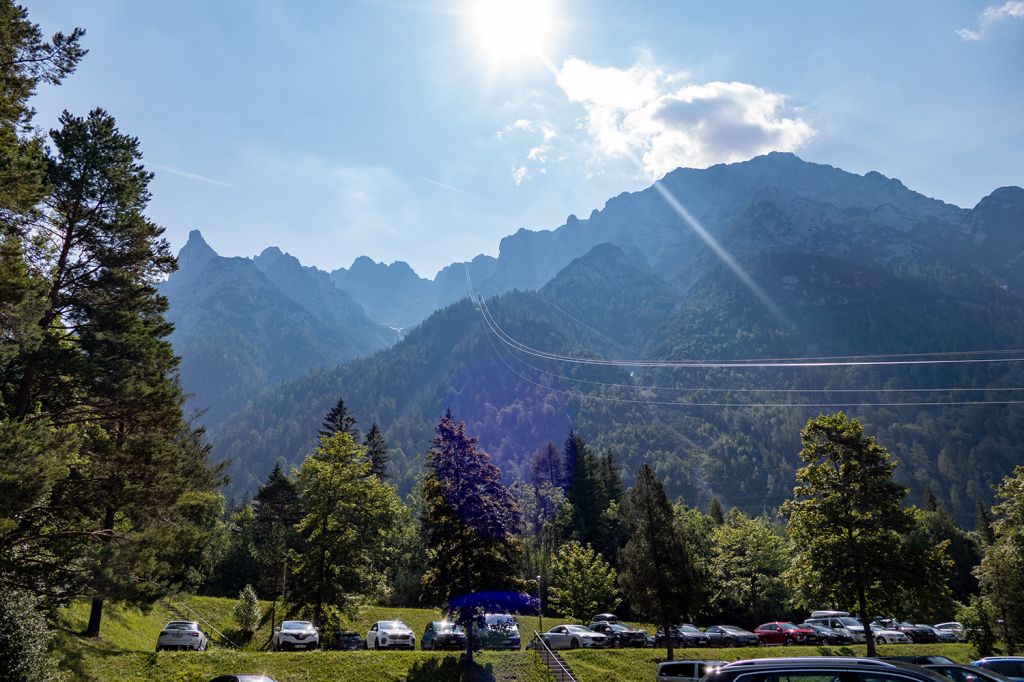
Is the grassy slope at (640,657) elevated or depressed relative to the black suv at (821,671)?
depressed

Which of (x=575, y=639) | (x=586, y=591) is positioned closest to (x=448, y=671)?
(x=575, y=639)

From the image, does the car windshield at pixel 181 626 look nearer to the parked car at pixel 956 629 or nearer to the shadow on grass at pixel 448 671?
the shadow on grass at pixel 448 671

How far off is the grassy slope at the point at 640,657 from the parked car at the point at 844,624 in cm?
418

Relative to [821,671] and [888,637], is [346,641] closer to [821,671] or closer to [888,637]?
[821,671]

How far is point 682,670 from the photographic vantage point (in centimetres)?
2467

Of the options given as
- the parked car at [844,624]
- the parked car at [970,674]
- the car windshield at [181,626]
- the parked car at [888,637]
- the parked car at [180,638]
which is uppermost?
the parked car at [970,674]

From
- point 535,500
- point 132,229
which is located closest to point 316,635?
point 132,229

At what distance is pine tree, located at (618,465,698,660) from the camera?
33.9 m

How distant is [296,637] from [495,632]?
11271 millimetres

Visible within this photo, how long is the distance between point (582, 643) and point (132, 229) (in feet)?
112

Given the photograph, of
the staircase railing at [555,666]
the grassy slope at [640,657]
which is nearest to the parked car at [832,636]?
the grassy slope at [640,657]

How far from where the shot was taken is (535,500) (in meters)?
91.9

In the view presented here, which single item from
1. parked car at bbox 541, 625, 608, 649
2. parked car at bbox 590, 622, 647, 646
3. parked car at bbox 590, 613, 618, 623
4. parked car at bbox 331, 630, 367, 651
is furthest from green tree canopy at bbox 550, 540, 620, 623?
parked car at bbox 331, 630, 367, 651

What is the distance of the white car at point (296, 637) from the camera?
1225 inches
